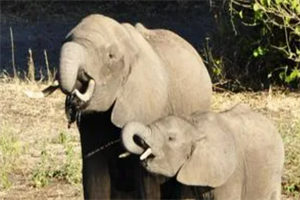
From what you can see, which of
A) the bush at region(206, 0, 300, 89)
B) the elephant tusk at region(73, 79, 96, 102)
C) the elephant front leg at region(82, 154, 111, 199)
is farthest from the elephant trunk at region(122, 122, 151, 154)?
the bush at region(206, 0, 300, 89)

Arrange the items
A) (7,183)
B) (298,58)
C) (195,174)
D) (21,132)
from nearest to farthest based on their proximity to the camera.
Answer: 1. (195,174)
2. (7,183)
3. (21,132)
4. (298,58)

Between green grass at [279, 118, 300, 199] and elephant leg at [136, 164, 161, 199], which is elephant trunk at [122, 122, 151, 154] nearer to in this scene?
elephant leg at [136, 164, 161, 199]

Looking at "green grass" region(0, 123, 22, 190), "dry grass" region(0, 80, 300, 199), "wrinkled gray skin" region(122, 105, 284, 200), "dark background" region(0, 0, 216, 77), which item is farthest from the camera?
"dark background" region(0, 0, 216, 77)

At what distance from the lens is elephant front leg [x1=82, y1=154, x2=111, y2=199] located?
4488 millimetres

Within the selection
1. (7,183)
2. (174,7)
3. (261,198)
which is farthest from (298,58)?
(174,7)

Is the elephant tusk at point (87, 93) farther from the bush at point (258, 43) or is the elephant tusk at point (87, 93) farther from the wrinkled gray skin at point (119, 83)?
the bush at point (258, 43)

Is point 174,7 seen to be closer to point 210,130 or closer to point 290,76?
point 290,76

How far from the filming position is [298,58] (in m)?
9.12

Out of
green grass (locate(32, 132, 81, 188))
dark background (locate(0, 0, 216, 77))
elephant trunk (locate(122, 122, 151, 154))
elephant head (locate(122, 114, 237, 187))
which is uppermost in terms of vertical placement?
elephant trunk (locate(122, 122, 151, 154))

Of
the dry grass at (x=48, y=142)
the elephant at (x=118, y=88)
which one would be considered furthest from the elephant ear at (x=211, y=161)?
the dry grass at (x=48, y=142)

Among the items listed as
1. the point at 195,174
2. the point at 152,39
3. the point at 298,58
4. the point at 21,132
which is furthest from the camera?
the point at 298,58

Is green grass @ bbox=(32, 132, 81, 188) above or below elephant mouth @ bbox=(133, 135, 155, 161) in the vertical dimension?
below

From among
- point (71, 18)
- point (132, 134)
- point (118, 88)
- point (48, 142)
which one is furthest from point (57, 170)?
point (71, 18)

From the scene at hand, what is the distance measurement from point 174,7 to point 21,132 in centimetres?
771
